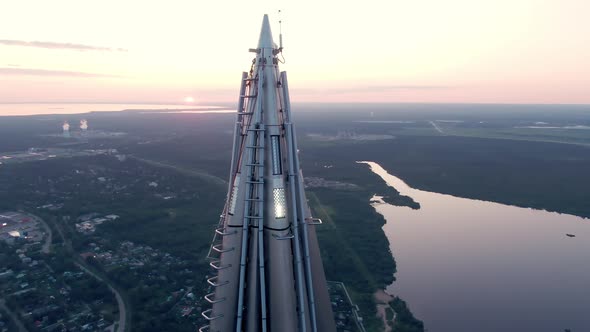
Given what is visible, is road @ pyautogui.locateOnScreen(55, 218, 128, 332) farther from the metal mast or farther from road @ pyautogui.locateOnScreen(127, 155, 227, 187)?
road @ pyautogui.locateOnScreen(127, 155, 227, 187)

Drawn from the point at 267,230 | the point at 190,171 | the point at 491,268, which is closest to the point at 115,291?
the point at 267,230

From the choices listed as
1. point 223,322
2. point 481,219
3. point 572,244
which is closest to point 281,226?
point 223,322

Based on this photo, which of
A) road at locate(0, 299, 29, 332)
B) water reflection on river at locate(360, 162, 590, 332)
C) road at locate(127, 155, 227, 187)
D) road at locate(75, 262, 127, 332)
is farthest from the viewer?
road at locate(127, 155, 227, 187)

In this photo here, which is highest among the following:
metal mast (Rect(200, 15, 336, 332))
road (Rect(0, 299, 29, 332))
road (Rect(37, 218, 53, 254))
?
metal mast (Rect(200, 15, 336, 332))

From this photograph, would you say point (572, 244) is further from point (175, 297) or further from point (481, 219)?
point (175, 297)

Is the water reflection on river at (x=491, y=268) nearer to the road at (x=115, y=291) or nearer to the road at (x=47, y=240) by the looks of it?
the road at (x=115, y=291)

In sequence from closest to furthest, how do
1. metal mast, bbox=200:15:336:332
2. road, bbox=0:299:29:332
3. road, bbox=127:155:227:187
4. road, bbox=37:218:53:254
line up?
1. metal mast, bbox=200:15:336:332
2. road, bbox=0:299:29:332
3. road, bbox=37:218:53:254
4. road, bbox=127:155:227:187

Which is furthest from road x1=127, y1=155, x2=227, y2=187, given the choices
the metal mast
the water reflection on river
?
the metal mast

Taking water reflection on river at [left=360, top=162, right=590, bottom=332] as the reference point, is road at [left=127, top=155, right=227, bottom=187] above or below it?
above
